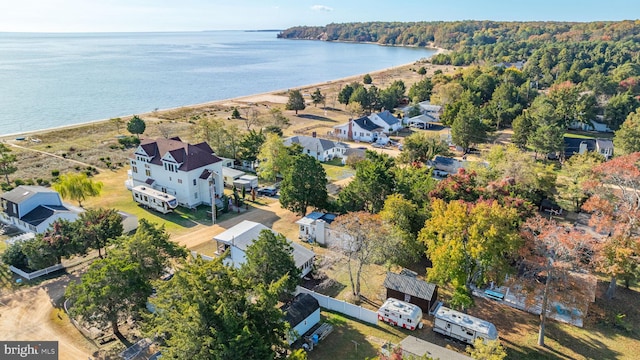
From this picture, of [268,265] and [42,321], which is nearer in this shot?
[268,265]

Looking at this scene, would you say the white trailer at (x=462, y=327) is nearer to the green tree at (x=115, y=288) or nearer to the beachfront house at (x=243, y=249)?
the beachfront house at (x=243, y=249)

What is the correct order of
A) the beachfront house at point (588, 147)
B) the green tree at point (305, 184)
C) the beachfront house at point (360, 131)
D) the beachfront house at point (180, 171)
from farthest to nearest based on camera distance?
1. the beachfront house at point (360, 131)
2. the beachfront house at point (588, 147)
3. the beachfront house at point (180, 171)
4. the green tree at point (305, 184)

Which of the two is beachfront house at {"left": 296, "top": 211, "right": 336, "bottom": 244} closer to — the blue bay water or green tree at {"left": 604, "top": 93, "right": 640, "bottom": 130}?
green tree at {"left": 604, "top": 93, "right": 640, "bottom": 130}

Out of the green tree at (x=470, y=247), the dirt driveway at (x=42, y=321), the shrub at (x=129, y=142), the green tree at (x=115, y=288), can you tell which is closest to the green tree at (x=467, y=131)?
the green tree at (x=470, y=247)

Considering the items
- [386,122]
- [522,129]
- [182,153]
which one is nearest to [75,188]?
[182,153]

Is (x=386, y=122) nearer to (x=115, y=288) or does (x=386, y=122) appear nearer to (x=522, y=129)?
(x=522, y=129)

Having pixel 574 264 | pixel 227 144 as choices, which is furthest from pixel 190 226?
pixel 574 264
